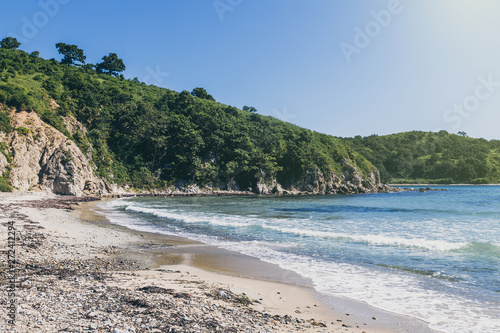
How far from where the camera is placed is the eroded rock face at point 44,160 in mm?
41731

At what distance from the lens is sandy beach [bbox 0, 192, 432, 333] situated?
4.79 metres

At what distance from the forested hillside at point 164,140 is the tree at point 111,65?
2146 centimetres

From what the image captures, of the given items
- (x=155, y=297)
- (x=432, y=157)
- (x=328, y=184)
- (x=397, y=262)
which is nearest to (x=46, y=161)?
(x=155, y=297)

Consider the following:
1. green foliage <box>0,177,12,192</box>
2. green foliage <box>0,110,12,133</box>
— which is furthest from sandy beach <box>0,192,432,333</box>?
green foliage <box>0,110,12,133</box>

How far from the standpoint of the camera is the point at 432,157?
140375mm

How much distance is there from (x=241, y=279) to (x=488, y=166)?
155 metres

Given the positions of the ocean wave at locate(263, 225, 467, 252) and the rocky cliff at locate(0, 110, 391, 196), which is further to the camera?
the rocky cliff at locate(0, 110, 391, 196)

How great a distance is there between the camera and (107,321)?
466 cm

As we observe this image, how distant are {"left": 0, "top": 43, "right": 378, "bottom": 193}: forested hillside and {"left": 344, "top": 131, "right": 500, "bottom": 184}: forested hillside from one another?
5304 centimetres

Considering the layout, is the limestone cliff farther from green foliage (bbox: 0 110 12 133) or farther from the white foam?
the white foam

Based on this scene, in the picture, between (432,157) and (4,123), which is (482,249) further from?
(432,157)

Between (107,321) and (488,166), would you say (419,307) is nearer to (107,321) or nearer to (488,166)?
(107,321)

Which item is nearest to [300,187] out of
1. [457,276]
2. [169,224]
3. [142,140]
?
[142,140]

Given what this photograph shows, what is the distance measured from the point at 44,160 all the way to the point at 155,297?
160 feet
